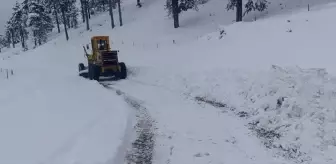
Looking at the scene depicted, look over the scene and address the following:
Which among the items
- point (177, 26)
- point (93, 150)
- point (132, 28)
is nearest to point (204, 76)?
point (93, 150)

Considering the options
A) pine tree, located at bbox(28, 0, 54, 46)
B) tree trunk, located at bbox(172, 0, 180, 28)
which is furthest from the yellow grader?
pine tree, located at bbox(28, 0, 54, 46)

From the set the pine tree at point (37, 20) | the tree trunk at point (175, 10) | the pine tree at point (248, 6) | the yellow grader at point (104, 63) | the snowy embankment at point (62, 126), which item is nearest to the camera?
the snowy embankment at point (62, 126)

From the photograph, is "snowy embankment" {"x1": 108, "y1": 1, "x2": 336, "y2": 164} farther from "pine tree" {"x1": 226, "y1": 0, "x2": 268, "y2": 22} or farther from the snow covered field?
"pine tree" {"x1": 226, "y1": 0, "x2": 268, "y2": 22}

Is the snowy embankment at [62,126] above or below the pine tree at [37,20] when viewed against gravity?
below

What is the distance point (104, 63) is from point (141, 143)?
47.8 feet

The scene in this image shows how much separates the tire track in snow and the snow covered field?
0.32 feet

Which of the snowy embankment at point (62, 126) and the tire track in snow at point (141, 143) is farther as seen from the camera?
the tire track in snow at point (141, 143)

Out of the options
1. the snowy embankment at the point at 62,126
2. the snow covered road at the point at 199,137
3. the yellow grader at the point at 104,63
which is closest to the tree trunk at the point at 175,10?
the yellow grader at the point at 104,63

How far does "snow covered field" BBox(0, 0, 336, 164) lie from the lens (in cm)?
855

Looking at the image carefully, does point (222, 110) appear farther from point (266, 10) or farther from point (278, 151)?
point (266, 10)

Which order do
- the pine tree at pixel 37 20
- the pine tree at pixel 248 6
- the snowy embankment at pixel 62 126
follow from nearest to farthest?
the snowy embankment at pixel 62 126 → the pine tree at pixel 248 6 → the pine tree at pixel 37 20

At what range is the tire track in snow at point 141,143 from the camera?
329 inches

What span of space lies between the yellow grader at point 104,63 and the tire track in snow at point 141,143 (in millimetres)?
10510

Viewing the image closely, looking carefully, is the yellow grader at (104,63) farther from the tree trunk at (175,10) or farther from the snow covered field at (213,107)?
the tree trunk at (175,10)
